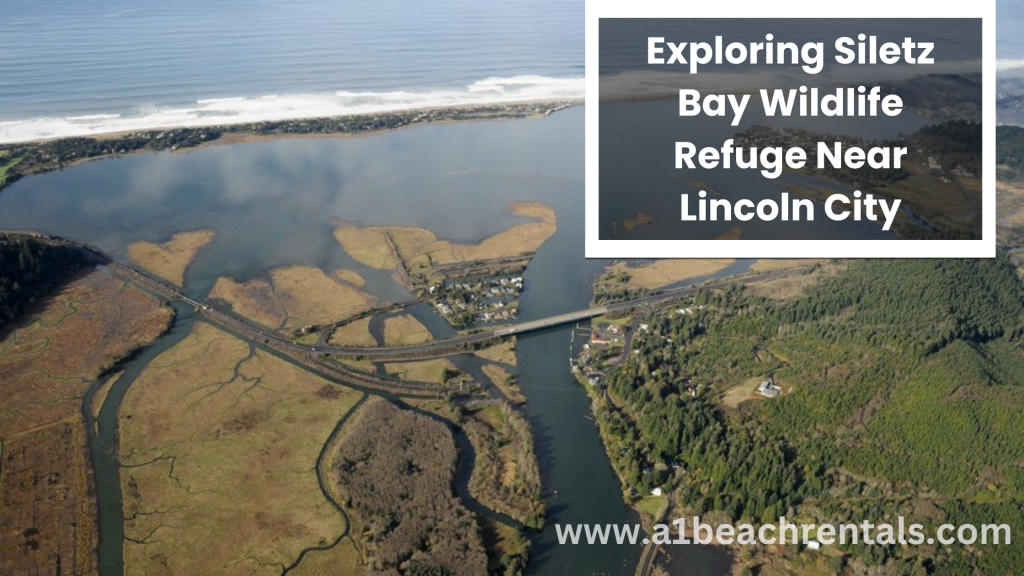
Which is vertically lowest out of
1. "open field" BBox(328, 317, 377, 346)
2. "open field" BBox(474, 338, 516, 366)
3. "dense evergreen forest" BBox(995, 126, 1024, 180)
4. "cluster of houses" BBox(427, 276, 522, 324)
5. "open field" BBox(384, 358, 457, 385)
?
"open field" BBox(384, 358, 457, 385)

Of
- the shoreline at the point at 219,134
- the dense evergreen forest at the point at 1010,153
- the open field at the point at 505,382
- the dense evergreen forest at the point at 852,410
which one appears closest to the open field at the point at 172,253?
the shoreline at the point at 219,134

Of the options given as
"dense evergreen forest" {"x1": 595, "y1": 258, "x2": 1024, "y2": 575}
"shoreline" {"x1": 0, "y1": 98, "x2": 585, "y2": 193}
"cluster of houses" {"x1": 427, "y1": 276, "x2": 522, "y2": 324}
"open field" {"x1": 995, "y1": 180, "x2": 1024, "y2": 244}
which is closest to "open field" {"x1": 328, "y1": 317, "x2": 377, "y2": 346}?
"cluster of houses" {"x1": 427, "y1": 276, "x2": 522, "y2": 324}

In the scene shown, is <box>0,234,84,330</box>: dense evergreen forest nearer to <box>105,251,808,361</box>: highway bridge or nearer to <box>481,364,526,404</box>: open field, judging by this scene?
<box>105,251,808,361</box>: highway bridge

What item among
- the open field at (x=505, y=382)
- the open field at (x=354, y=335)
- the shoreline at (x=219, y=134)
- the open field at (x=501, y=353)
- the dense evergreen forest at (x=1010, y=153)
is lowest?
the open field at (x=505, y=382)

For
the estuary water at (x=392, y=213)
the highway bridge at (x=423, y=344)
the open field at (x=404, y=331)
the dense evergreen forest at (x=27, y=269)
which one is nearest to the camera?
the estuary water at (x=392, y=213)

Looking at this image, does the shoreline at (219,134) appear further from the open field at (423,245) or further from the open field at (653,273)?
the open field at (653,273)

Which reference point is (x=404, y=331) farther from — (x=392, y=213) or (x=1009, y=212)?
(x=1009, y=212)

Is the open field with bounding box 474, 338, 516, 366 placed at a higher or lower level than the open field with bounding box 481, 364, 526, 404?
higher

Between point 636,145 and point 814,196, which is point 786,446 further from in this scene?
point 814,196
